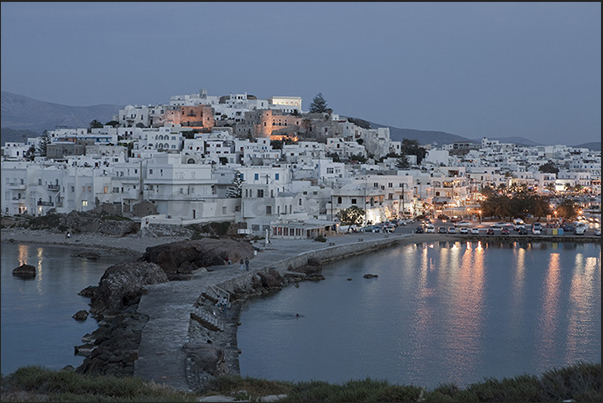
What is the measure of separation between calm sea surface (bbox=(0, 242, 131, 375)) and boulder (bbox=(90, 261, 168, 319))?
398 millimetres

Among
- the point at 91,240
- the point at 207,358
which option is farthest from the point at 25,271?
the point at 207,358

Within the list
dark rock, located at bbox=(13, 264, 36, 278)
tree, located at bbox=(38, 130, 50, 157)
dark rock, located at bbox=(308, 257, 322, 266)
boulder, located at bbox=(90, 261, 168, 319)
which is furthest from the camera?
tree, located at bbox=(38, 130, 50, 157)

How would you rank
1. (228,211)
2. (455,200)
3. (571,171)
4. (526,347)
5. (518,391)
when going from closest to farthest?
(518,391), (526,347), (228,211), (455,200), (571,171)

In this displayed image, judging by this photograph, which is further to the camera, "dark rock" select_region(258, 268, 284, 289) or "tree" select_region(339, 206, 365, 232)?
"tree" select_region(339, 206, 365, 232)

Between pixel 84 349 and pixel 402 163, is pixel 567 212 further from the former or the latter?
pixel 84 349

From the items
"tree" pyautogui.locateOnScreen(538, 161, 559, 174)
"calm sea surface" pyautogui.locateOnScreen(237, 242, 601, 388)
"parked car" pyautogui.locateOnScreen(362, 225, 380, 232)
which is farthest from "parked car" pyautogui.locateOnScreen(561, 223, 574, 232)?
"tree" pyautogui.locateOnScreen(538, 161, 559, 174)

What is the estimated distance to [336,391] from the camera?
8406 mm

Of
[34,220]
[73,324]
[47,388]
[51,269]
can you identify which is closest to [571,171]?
[34,220]

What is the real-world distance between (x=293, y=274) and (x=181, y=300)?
260 inches

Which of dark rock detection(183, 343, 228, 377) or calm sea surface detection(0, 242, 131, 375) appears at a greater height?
dark rock detection(183, 343, 228, 377)

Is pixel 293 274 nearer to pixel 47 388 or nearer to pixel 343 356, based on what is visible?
pixel 343 356

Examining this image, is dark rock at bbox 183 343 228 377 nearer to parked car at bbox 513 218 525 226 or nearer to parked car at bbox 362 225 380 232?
parked car at bbox 362 225 380 232

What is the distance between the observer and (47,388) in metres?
8.64

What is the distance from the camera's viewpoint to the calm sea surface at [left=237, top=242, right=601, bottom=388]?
12703mm
